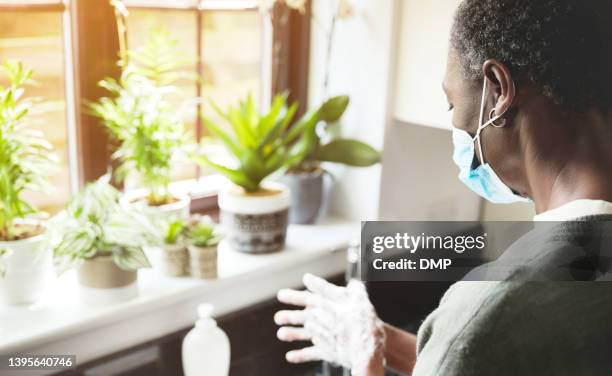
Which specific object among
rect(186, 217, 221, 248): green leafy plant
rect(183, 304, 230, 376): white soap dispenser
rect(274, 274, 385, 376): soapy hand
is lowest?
rect(183, 304, 230, 376): white soap dispenser

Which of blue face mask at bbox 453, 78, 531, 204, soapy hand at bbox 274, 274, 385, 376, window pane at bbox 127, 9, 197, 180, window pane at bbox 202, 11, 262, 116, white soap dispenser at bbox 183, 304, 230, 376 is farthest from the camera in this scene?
window pane at bbox 202, 11, 262, 116

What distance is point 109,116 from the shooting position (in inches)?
41.3

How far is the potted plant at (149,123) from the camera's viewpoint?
3.46 feet

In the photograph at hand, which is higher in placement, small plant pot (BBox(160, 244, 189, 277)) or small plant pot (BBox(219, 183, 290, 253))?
small plant pot (BBox(219, 183, 290, 253))

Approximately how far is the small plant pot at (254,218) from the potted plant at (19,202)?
28 centimetres

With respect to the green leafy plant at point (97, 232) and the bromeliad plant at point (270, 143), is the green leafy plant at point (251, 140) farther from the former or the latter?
the green leafy plant at point (97, 232)

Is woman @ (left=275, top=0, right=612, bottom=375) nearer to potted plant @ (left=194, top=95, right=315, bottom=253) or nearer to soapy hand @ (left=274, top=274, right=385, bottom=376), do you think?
soapy hand @ (left=274, top=274, right=385, bottom=376)

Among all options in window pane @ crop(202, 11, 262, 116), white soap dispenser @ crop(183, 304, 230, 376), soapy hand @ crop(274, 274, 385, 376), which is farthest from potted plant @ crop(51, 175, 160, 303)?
window pane @ crop(202, 11, 262, 116)

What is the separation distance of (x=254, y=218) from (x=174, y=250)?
0.14 m

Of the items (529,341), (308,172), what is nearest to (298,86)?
(308,172)

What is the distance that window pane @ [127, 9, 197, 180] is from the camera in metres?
1.14

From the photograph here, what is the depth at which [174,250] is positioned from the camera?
3.51 ft

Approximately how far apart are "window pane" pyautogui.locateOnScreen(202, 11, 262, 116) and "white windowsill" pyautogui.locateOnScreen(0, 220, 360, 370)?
27cm

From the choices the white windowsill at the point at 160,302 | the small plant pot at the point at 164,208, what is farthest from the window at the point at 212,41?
the white windowsill at the point at 160,302
